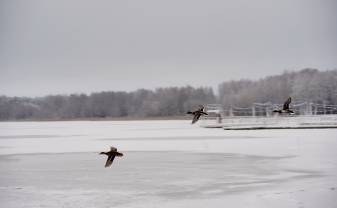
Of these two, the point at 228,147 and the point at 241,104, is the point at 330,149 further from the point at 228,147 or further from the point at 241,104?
the point at 241,104

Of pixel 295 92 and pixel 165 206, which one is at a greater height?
pixel 295 92

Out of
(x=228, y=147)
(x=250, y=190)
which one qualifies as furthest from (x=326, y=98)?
(x=250, y=190)

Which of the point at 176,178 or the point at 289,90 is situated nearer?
the point at 176,178

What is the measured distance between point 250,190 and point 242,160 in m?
6.79

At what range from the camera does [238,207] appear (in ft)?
41.7

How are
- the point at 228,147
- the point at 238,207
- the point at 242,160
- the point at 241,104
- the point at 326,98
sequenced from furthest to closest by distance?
the point at 241,104, the point at 326,98, the point at 228,147, the point at 242,160, the point at 238,207

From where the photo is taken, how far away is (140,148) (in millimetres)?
27844

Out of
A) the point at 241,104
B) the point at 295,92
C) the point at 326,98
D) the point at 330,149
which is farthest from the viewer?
the point at 241,104

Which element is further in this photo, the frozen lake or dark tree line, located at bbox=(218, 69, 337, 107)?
dark tree line, located at bbox=(218, 69, 337, 107)

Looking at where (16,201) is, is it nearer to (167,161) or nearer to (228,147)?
(167,161)

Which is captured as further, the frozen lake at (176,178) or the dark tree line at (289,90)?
the dark tree line at (289,90)

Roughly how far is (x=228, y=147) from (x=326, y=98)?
167 ft

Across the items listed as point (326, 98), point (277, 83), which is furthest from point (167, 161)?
point (277, 83)

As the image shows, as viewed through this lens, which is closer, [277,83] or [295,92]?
[295,92]
